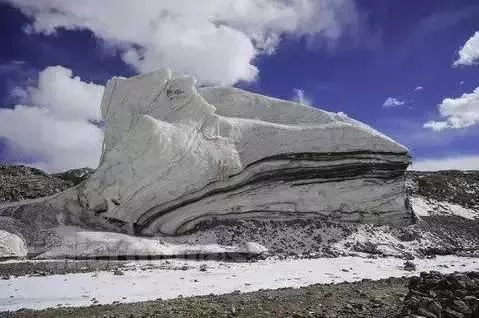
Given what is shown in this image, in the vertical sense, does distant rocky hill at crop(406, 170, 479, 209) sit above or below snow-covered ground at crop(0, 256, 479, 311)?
above

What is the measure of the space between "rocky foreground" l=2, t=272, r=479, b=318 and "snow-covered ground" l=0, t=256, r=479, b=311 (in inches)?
27.5

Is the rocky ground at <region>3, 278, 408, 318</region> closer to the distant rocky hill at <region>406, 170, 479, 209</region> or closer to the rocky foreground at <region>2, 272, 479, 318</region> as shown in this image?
the rocky foreground at <region>2, 272, 479, 318</region>

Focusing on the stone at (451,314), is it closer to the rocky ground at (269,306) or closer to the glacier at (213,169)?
the rocky ground at (269,306)

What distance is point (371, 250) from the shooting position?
55.8 feet

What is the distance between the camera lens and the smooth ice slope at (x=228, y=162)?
1803cm

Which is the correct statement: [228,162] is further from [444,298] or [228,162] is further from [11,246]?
[444,298]

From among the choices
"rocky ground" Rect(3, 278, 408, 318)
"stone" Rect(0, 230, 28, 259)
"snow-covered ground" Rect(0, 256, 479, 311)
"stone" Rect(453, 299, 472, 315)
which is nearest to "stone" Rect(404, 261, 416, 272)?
A: "snow-covered ground" Rect(0, 256, 479, 311)

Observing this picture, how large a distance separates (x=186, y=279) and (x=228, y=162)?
707 cm

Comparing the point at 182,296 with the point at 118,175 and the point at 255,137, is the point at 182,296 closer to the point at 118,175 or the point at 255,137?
the point at 118,175

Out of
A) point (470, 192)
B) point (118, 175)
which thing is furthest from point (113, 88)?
point (470, 192)

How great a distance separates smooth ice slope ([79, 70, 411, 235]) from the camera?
18031 millimetres

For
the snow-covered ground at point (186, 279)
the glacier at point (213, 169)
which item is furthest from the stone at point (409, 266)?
the glacier at point (213, 169)

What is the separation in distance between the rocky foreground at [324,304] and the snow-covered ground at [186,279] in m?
0.70

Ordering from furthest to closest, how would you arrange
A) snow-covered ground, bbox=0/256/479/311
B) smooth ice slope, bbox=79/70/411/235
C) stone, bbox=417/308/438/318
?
smooth ice slope, bbox=79/70/411/235
snow-covered ground, bbox=0/256/479/311
stone, bbox=417/308/438/318
